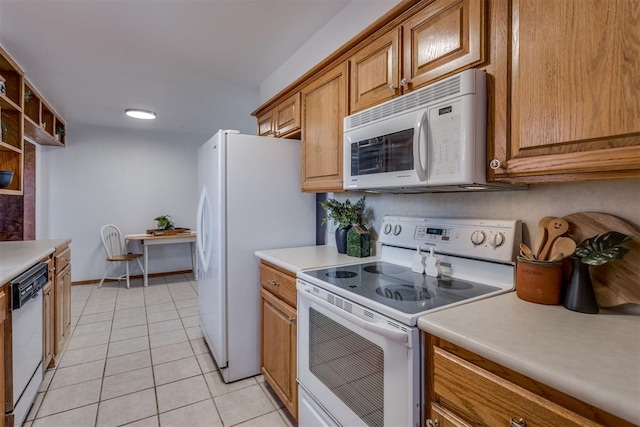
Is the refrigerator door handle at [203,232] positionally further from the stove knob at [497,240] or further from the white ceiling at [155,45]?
the stove knob at [497,240]

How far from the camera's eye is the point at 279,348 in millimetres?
1864

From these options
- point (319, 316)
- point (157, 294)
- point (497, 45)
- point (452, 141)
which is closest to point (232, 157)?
point (319, 316)

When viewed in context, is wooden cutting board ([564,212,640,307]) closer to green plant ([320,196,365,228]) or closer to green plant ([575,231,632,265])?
green plant ([575,231,632,265])

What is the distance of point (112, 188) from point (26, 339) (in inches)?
146

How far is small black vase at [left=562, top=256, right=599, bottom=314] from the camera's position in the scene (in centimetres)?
97

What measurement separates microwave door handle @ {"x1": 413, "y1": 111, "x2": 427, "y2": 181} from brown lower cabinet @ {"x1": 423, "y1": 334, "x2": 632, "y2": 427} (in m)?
0.61

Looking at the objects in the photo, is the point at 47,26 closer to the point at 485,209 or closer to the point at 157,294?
the point at 485,209

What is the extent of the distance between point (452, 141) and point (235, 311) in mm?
1716

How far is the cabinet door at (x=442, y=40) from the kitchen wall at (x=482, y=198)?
0.52m

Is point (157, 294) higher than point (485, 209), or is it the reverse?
point (485, 209)

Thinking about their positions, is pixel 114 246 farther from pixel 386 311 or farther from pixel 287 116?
pixel 386 311

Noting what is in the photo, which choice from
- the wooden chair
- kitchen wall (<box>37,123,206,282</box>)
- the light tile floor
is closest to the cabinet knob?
the light tile floor

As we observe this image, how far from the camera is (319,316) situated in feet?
4.68

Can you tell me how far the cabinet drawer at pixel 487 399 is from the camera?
68 centimetres
